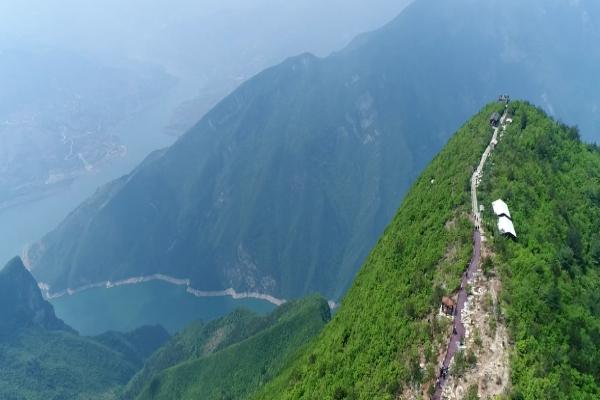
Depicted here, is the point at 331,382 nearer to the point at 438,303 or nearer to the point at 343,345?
the point at 343,345

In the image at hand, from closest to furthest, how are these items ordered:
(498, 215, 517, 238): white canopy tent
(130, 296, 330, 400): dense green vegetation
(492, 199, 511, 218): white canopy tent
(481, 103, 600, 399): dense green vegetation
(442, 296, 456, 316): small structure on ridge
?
(481, 103, 600, 399): dense green vegetation < (442, 296, 456, 316): small structure on ridge < (498, 215, 517, 238): white canopy tent < (492, 199, 511, 218): white canopy tent < (130, 296, 330, 400): dense green vegetation

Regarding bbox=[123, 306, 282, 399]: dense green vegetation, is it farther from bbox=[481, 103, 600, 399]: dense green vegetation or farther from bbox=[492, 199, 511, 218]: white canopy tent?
bbox=[492, 199, 511, 218]: white canopy tent

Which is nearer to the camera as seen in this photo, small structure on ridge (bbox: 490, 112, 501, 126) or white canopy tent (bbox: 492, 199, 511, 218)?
white canopy tent (bbox: 492, 199, 511, 218)

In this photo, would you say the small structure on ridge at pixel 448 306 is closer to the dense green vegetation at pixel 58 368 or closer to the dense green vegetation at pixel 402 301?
the dense green vegetation at pixel 402 301

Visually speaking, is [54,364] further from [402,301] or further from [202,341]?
[402,301]

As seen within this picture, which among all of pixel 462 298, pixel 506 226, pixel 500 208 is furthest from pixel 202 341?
pixel 462 298

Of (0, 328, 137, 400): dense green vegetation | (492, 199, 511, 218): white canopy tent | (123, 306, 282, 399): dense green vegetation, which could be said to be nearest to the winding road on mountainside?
(492, 199, 511, 218): white canopy tent

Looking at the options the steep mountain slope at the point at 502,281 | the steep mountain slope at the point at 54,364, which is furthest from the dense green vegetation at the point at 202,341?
the steep mountain slope at the point at 502,281

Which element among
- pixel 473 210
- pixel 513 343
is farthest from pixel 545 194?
pixel 513 343
